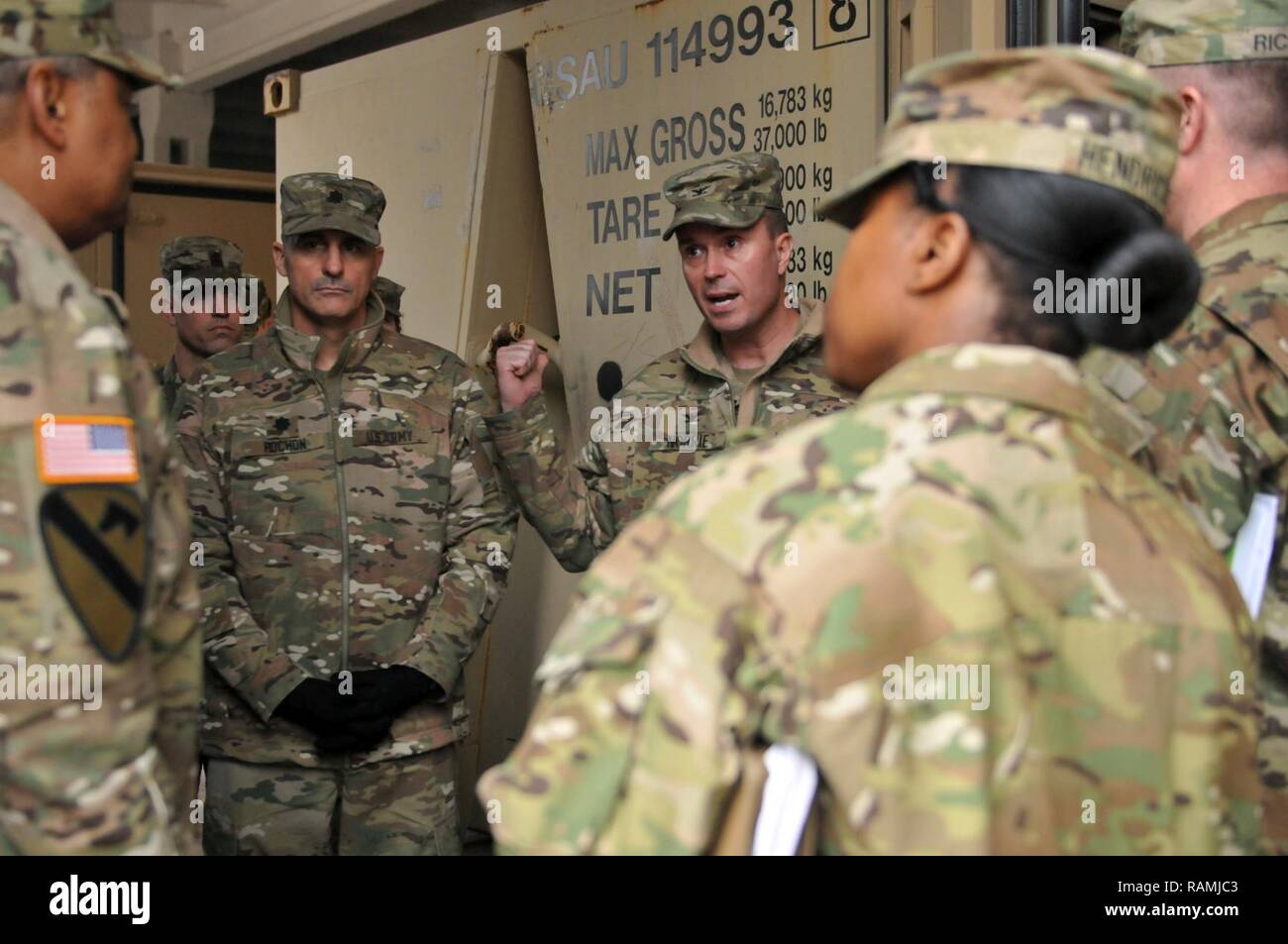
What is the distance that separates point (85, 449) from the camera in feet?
4.16

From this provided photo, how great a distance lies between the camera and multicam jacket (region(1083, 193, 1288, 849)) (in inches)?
64.5

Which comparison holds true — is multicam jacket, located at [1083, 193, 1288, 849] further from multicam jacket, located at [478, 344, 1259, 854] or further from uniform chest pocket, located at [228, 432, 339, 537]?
uniform chest pocket, located at [228, 432, 339, 537]

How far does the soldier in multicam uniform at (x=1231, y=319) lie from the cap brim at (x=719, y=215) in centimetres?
109

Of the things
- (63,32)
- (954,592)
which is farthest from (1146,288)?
(63,32)

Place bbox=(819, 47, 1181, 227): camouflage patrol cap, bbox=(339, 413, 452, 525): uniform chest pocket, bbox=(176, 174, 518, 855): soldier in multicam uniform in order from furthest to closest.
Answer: bbox=(339, 413, 452, 525): uniform chest pocket → bbox=(176, 174, 518, 855): soldier in multicam uniform → bbox=(819, 47, 1181, 227): camouflage patrol cap

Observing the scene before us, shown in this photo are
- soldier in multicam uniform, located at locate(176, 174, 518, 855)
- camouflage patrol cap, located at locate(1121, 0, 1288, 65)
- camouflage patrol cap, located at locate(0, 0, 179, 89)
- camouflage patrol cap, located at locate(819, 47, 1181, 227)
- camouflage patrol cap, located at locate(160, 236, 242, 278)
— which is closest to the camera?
camouflage patrol cap, located at locate(819, 47, 1181, 227)

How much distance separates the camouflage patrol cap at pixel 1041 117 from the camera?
1126mm

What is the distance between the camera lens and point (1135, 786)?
1.07 m

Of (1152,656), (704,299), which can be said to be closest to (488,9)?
(704,299)

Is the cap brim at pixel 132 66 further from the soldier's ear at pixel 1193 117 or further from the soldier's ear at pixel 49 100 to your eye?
the soldier's ear at pixel 1193 117

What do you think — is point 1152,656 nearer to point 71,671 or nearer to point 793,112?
point 71,671

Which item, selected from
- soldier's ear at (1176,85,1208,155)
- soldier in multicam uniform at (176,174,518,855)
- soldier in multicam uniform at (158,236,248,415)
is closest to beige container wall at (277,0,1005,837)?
soldier in multicam uniform at (158,236,248,415)

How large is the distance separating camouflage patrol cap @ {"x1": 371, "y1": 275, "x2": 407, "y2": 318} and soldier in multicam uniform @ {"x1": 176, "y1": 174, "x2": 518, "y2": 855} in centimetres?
83

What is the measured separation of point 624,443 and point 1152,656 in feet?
6.39
